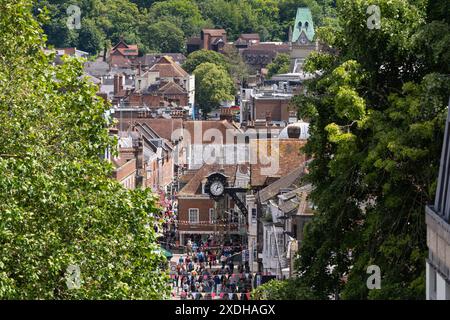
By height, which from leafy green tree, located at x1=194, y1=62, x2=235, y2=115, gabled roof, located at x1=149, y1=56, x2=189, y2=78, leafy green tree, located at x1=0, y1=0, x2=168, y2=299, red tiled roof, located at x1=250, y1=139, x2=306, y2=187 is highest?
leafy green tree, located at x1=0, y1=0, x2=168, y2=299

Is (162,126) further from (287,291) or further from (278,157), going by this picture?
(287,291)

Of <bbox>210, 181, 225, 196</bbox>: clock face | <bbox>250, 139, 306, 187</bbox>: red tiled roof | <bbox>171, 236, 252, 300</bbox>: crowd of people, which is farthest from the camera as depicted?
<bbox>210, 181, 225, 196</bbox>: clock face

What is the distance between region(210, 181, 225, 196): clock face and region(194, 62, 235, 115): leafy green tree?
9690 cm

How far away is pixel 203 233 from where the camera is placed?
3214 inches

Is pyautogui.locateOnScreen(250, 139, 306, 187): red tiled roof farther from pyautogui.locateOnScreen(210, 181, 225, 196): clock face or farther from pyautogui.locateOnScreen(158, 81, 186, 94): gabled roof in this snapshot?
pyautogui.locateOnScreen(158, 81, 186, 94): gabled roof

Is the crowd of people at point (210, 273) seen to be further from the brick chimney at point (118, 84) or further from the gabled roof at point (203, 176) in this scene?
the brick chimney at point (118, 84)

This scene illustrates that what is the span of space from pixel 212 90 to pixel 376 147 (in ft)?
500

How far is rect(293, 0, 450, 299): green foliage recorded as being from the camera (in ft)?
90.0

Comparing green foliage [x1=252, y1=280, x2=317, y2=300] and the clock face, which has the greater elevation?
green foliage [x1=252, y1=280, x2=317, y2=300]

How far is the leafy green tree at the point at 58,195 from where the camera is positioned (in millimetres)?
26234

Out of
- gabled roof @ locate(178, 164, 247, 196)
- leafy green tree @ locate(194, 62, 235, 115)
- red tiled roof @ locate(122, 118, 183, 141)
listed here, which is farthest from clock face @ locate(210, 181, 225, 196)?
leafy green tree @ locate(194, 62, 235, 115)

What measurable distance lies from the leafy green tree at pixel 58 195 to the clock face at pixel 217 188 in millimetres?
46264
